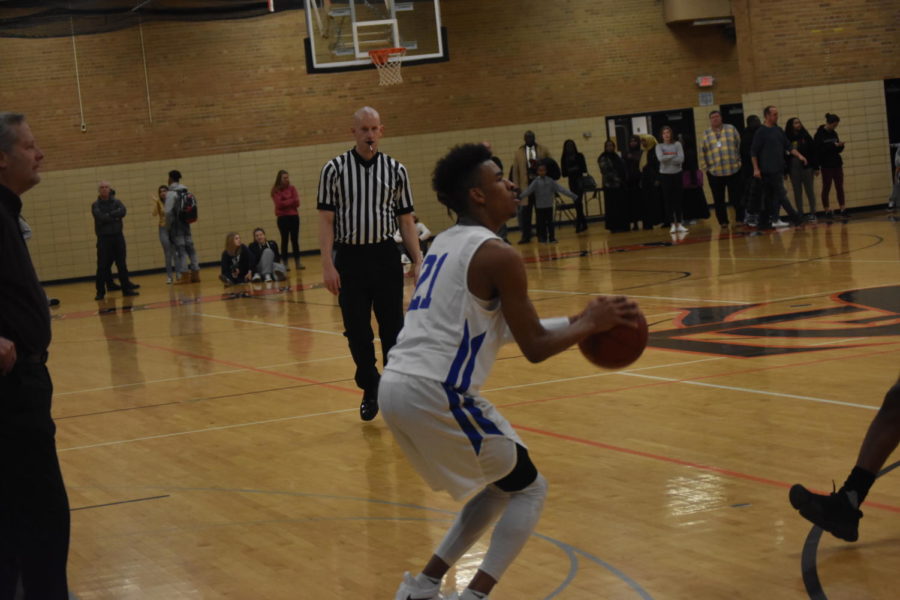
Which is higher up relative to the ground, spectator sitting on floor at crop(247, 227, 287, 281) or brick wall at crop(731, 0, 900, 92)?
brick wall at crop(731, 0, 900, 92)

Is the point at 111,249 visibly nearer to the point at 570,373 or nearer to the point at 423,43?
the point at 423,43

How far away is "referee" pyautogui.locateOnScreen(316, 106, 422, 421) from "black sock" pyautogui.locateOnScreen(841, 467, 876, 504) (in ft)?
10.5

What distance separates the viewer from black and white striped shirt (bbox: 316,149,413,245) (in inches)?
267

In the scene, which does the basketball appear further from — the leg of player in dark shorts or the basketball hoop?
the basketball hoop

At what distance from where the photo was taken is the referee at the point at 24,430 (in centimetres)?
326

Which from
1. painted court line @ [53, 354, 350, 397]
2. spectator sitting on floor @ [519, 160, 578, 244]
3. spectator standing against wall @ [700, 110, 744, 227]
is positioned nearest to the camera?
painted court line @ [53, 354, 350, 397]

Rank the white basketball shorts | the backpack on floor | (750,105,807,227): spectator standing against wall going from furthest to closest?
1. the backpack on floor
2. (750,105,807,227): spectator standing against wall
3. the white basketball shorts

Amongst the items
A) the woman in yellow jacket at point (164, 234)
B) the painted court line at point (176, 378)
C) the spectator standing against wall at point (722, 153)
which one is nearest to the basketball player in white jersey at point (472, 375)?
the painted court line at point (176, 378)

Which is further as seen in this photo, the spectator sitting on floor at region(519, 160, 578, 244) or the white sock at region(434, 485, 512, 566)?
the spectator sitting on floor at region(519, 160, 578, 244)

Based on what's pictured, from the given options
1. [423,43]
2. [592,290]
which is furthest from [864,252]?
[423,43]

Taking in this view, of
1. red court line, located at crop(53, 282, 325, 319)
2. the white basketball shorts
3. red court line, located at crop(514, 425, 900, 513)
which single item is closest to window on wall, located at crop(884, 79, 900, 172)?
red court line, located at crop(53, 282, 325, 319)

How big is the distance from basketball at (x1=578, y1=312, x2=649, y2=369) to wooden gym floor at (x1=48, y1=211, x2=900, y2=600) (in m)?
0.77

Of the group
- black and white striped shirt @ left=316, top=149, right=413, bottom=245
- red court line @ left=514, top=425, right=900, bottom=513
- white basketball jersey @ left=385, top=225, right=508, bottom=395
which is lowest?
red court line @ left=514, top=425, right=900, bottom=513

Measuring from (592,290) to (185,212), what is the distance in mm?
9682
